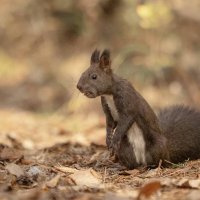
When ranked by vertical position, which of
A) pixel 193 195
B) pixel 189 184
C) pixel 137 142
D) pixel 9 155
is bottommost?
pixel 193 195

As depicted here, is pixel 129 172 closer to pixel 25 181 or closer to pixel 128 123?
pixel 128 123

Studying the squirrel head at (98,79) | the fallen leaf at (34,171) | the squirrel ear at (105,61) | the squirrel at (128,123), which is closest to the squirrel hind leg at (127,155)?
the squirrel at (128,123)

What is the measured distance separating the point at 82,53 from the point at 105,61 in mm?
7908

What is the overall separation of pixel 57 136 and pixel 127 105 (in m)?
2.92

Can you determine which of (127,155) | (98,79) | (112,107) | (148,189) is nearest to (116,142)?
(127,155)

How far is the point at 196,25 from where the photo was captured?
43.8 ft

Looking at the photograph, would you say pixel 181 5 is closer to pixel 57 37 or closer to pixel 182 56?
pixel 182 56

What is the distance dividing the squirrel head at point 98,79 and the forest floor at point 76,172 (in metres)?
0.72

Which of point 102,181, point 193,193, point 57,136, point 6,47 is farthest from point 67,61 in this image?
point 193,193

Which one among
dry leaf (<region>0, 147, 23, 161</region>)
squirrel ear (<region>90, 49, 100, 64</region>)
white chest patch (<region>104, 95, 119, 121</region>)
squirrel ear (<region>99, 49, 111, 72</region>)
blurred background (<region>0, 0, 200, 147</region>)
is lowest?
dry leaf (<region>0, 147, 23, 161</region>)

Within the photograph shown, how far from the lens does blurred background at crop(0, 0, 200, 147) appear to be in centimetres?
1022

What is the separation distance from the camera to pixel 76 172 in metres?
4.97

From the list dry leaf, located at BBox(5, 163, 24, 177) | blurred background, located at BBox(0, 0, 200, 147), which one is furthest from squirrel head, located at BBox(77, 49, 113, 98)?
blurred background, located at BBox(0, 0, 200, 147)

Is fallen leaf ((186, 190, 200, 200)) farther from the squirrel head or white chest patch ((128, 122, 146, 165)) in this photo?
the squirrel head
